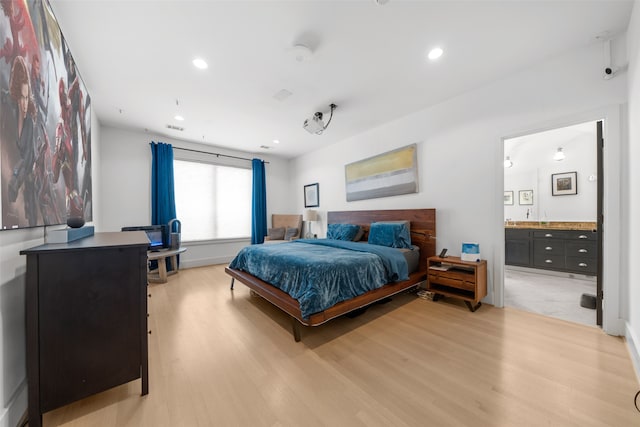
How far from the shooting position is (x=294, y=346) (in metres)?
1.94

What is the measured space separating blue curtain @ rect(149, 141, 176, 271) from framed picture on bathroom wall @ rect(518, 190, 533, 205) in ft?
22.8

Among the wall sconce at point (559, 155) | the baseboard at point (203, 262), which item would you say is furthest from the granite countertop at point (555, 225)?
the baseboard at point (203, 262)

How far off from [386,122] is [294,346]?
3528 mm

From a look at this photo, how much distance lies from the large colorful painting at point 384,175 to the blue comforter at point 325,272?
4.02 ft

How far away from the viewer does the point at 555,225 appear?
3930 mm

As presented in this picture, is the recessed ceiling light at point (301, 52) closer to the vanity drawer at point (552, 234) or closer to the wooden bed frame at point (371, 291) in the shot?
the wooden bed frame at point (371, 291)

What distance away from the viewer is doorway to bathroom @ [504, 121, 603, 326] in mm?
3397

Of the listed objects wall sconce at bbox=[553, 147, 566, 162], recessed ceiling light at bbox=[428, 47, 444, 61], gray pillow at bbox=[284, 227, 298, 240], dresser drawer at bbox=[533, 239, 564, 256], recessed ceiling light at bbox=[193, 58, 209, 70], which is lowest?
dresser drawer at bbox=[533, 239, 564, 256]

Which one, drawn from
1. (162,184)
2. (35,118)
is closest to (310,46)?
(35,118)

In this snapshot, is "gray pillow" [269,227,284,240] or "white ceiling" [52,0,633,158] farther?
"gray pillow" [269,227,284,240]

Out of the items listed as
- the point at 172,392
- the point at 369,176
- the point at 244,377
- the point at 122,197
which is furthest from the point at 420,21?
the point at 122,197

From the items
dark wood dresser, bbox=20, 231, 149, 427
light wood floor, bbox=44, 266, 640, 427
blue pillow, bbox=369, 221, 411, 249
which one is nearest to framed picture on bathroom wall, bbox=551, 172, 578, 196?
light wood floor, bbox=44, 266, 640, 427

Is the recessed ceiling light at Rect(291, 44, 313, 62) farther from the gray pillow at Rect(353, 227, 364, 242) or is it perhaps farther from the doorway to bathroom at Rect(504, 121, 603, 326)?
the doorway to bathroom at Rect(504, 121, 603, 326)

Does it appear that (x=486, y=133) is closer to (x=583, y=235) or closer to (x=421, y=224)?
(x=421, y=224)
